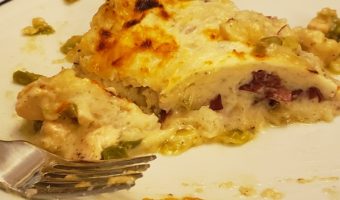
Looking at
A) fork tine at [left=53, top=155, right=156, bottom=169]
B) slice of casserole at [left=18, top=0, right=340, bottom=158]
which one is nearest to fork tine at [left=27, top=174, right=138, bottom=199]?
fork tine at [left=53, top=155, right=156, bottom=169]

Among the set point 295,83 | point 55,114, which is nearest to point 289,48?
point 295,83

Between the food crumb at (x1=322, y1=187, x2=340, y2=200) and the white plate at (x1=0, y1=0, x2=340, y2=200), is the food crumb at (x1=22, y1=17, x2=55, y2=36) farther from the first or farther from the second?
the food crumb at (x1=322, y1=187, x2=340, y2=200)

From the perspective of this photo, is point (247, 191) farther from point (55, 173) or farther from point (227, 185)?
point (55, 173)

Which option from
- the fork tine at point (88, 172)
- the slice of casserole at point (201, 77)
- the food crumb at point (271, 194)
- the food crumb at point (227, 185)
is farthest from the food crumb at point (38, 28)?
the food crumb at point (271, 194)

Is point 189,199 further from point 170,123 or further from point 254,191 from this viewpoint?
point 170,123

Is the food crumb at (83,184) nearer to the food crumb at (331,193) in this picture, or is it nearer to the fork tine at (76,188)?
the fork tine at (76,188)

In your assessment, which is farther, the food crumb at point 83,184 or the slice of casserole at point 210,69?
the slice of casserole at point 210,69

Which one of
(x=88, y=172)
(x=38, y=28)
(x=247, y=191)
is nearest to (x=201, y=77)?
(x=247, y=191)
